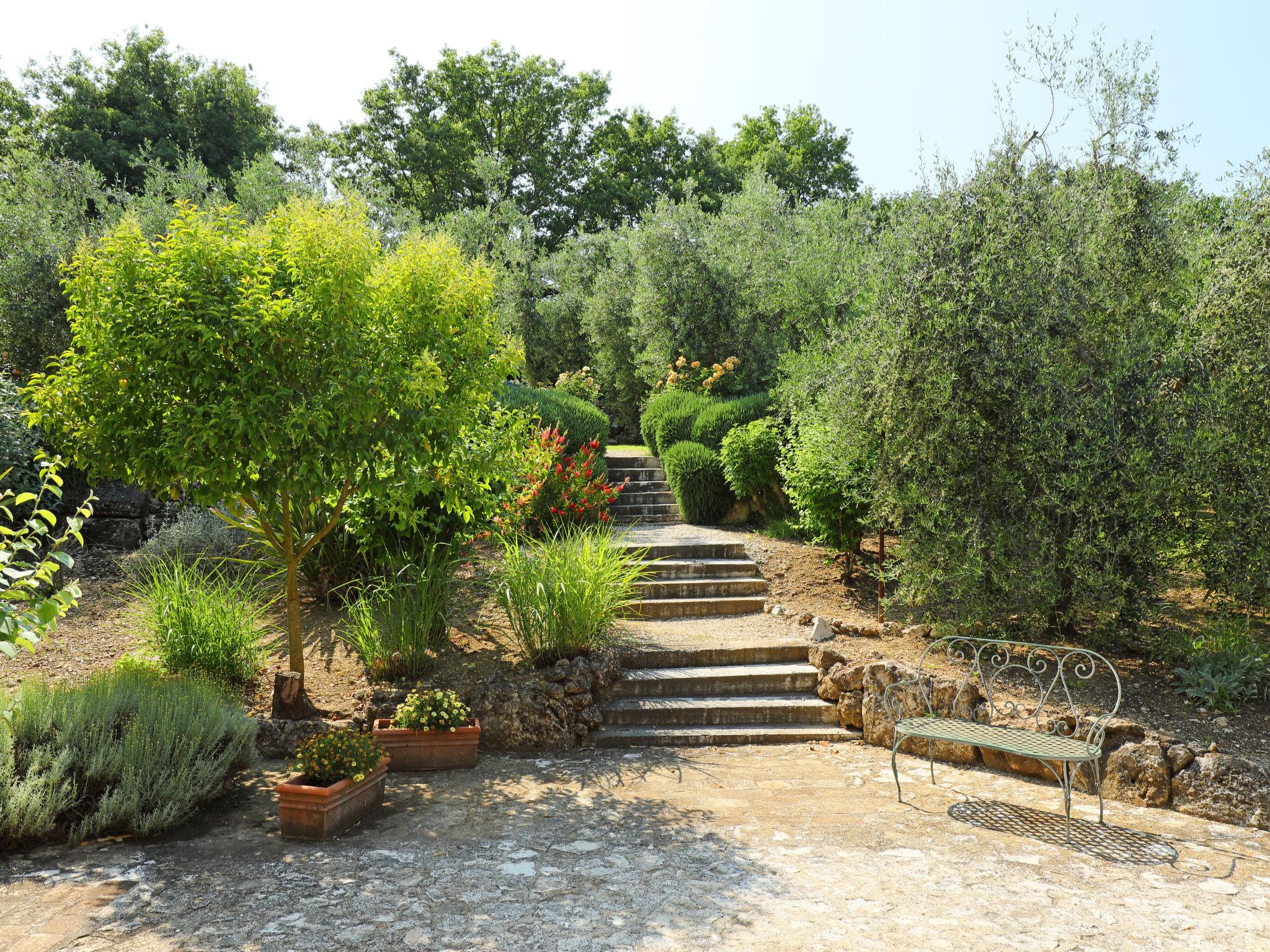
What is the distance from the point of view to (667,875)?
3.87 m

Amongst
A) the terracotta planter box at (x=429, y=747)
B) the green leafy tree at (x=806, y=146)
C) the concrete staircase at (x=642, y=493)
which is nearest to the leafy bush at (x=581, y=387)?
the concrete staircase at (x=642, y=493)

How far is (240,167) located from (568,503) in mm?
21098

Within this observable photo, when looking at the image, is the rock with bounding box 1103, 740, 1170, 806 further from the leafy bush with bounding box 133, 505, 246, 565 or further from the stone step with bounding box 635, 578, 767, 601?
the leafy bush with bounding box 133, 505, 246, 565

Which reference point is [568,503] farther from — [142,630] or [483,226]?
[483,226]

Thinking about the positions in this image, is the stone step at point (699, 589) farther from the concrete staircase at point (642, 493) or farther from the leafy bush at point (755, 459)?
the concrete staircase at point (642, 493)

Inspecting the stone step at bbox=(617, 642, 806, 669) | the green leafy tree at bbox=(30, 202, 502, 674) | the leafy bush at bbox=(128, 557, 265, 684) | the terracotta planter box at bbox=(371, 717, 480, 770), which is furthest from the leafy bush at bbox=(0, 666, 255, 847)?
the stone step at bbox=(617, 642, 806, 669)

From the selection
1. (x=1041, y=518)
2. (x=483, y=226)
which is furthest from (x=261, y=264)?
(x=483, y=226)

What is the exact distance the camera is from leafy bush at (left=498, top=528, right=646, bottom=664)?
6422 millimetres

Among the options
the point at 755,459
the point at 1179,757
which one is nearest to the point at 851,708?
the point at 1179,757

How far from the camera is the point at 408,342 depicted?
18.1ft

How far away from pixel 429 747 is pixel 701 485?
20.2 feet

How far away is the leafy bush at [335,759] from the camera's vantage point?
4.43m

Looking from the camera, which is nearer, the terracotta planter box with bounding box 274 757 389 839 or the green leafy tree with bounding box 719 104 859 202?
the terracotta planter box with bounding box 274 757 389 839

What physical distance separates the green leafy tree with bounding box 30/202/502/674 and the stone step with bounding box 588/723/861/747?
2380mm
